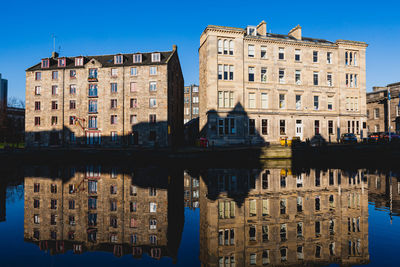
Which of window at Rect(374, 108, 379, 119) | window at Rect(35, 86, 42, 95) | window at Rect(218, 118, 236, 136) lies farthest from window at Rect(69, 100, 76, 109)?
window at Rect(374, 108, 379, 119)

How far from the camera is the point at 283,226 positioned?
7.68m

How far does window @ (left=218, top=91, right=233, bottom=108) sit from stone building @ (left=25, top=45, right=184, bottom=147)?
9.21m

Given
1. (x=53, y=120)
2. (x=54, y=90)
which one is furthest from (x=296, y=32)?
(x=53, y=120)

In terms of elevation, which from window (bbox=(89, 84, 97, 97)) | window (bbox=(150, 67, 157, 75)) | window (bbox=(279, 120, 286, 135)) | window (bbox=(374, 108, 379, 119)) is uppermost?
window (bbox=(150, 67, 157, 75))

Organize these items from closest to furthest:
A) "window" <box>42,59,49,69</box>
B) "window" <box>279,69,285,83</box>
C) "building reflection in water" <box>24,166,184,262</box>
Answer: "building reflection in water" <box>24,166,184,262</box>, "window" <box>279,69,285,83</box>, "window" <box>42,59,49,69</box>

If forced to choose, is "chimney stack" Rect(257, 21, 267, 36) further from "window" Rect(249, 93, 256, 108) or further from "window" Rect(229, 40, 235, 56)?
"window" Rect(249, 93, 256, 108)

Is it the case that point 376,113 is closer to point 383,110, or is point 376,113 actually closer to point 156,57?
point 383,110

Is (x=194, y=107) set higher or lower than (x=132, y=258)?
higher

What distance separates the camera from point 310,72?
37.8 meters

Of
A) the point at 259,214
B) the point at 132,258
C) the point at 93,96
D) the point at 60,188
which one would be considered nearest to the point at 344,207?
the point at 259,214

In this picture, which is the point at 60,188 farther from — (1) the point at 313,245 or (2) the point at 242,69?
(2) the point at 242,69

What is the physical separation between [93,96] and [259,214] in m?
39.1

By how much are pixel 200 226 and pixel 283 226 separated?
260 centimetres

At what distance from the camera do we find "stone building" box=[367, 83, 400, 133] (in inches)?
Result: 1855
